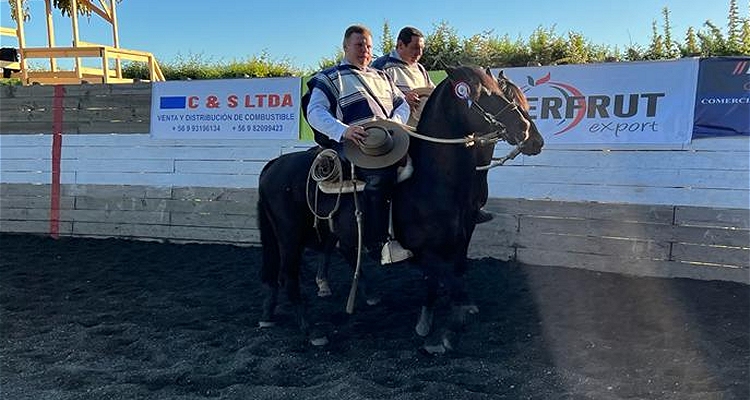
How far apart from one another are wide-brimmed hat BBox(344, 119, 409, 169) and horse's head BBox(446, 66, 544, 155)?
40 centimetres

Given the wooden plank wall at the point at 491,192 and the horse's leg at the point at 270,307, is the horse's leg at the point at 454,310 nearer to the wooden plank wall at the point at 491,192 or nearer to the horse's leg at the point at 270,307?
the horse's leg at the point at 270,307

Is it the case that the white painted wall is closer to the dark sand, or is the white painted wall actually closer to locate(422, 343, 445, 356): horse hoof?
the dark sand

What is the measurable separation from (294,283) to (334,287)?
4.05 feet

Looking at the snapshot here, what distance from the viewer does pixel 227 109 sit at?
7.46m

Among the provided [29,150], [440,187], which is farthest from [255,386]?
[29,150]

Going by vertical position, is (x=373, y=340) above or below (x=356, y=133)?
below

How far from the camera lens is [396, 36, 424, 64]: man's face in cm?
470

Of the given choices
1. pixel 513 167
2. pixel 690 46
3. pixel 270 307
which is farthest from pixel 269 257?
pixel 690 46

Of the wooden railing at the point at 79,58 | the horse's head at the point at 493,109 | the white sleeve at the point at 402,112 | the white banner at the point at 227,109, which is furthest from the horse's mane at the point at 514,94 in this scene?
the wooden railing at the point at 79,58

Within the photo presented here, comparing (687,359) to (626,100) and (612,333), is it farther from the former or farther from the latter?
(626,100)

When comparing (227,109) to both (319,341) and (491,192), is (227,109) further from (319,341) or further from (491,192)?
(319,341)

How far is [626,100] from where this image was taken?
5.65 metres

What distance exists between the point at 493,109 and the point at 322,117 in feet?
3.32

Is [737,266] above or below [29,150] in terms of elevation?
below
